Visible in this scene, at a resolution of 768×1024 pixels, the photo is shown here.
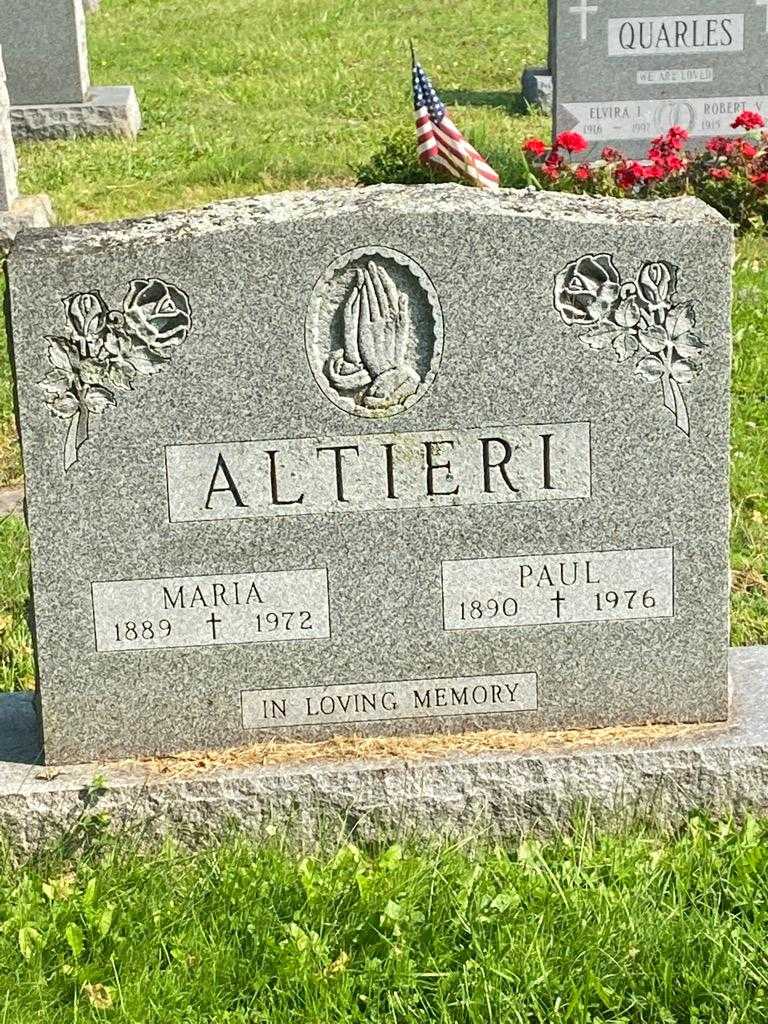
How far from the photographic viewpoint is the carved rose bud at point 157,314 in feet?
11.1

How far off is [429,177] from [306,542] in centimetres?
547

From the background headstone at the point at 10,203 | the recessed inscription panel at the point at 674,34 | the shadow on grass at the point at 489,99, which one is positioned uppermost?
the recessed inscription panel at the point at 674,34

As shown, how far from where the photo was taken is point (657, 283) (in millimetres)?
3451

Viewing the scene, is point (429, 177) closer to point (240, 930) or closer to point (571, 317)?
point (571, 317)

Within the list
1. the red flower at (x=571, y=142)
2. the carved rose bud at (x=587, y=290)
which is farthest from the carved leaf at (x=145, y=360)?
the red flower at (x=571, y=142)

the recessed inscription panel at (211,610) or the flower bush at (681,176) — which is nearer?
the recessed inscription panel at (211,610)

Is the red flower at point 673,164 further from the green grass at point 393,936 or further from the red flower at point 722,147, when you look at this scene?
the green grass at point 393,936

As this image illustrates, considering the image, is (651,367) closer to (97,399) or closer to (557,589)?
(557,589)

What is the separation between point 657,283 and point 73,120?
30.4 ft

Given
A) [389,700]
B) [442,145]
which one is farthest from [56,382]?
[442,145]

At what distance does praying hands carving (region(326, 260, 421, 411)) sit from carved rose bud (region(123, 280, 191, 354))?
Result: 330 mm

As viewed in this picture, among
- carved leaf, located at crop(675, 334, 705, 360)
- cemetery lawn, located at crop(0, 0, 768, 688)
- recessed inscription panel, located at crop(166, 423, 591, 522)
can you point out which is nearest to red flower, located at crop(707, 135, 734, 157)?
cemetery lawn, located at crop(0, 0, 768, 688)

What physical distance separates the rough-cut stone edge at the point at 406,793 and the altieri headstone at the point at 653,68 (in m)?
7.28

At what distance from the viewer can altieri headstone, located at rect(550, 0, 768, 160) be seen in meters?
9.92
